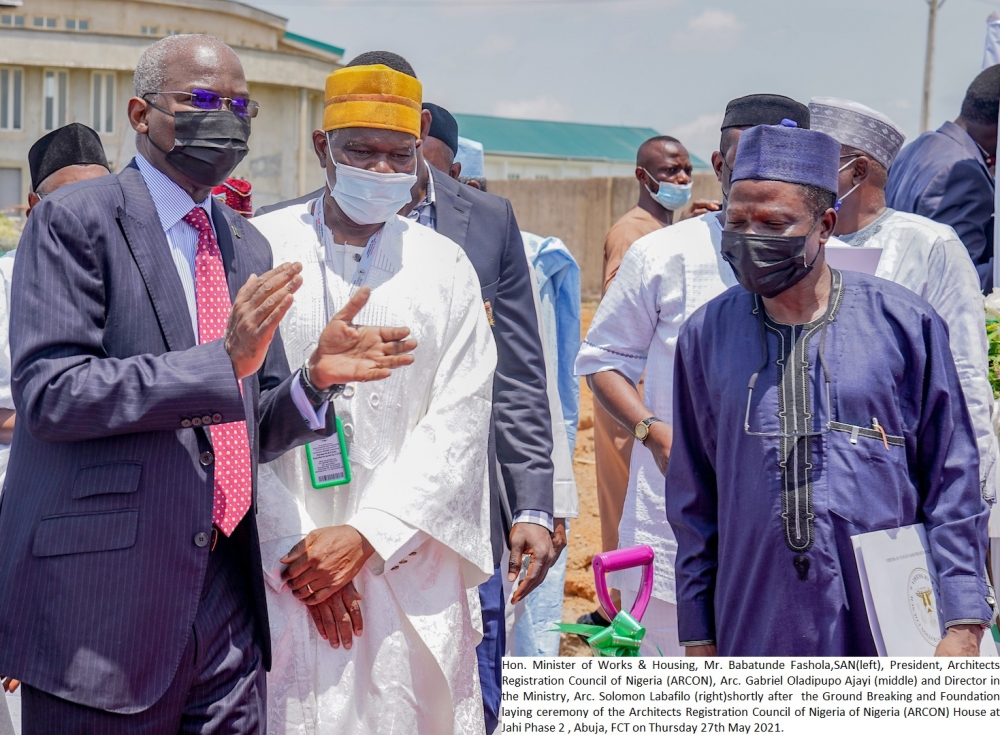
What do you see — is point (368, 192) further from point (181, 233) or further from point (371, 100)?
point (181, 233)

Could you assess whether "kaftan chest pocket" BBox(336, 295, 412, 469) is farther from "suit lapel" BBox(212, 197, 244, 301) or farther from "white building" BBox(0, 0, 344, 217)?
"white building" BBox(0, 0, 344, 217)

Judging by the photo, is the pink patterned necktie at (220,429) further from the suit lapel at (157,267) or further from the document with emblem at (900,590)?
the document with emblem at (900,590)

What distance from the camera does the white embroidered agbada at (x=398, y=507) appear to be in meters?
Answer: 2.94

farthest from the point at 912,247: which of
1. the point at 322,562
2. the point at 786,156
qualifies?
the point at 322,562

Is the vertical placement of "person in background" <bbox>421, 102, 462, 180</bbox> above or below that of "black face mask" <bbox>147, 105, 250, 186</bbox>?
above

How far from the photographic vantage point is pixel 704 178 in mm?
21812

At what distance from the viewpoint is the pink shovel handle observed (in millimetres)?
2908

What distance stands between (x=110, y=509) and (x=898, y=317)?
188 cm

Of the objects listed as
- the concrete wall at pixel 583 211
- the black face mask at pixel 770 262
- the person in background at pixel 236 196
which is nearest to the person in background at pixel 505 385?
the black face mask at pixel 770 262

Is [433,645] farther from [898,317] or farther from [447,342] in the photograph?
[898,317]

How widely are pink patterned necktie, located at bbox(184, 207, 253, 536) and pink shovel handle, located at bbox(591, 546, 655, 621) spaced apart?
862mm

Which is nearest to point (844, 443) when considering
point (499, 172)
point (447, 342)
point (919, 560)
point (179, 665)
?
point (919, 560)

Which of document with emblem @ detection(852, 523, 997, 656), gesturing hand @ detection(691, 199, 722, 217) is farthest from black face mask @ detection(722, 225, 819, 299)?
gesturing hand @ detection(691, 199, 722, 217)

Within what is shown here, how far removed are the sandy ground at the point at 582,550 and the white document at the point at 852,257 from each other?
1872 millimetres
